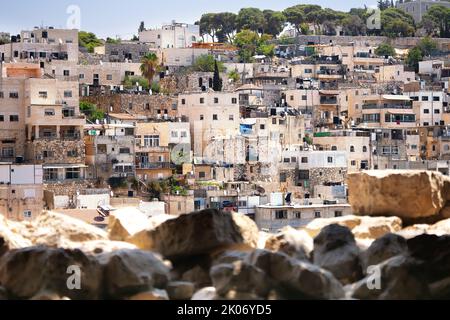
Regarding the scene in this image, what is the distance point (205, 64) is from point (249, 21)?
26059mm

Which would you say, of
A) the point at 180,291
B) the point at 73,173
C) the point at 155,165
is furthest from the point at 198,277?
the point at 155,165

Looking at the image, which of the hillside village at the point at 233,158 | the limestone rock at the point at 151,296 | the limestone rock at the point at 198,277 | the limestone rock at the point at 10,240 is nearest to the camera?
the limestone rock at the point at 151,296

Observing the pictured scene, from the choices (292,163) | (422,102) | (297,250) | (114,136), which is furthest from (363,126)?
(297,250)

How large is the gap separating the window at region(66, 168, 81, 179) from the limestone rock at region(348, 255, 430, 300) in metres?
34.3

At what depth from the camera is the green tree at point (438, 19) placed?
296 ft

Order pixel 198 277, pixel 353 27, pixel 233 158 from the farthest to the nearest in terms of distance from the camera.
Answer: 1. pixel 353 27
2. pixel 233 158
3. pixel 198 277

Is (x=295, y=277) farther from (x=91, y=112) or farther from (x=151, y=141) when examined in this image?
(x=91, y=112)

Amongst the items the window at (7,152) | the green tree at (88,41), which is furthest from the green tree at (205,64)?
the window at (7,152)

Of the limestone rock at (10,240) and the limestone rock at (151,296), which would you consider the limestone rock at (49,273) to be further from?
the limestone rock at (10,240)

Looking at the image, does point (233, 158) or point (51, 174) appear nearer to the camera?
point (51, 174)

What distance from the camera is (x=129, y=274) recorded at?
314 inches

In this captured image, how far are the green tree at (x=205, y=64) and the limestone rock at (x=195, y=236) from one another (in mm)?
54679
